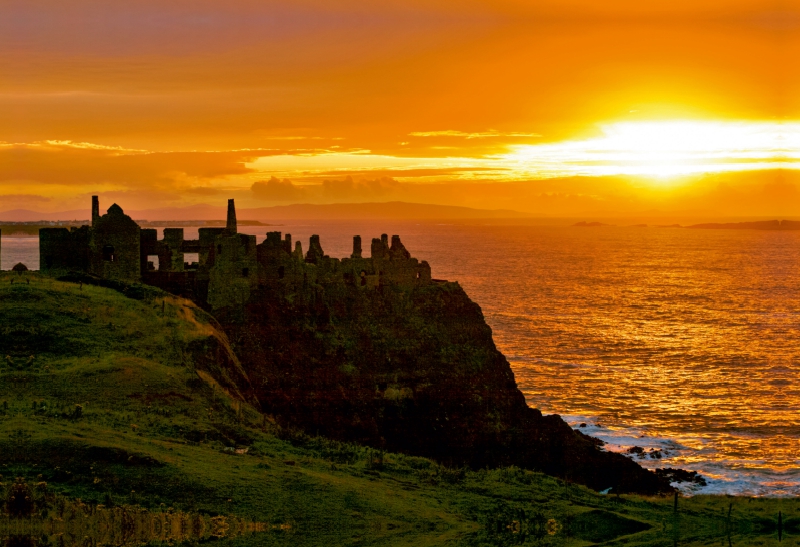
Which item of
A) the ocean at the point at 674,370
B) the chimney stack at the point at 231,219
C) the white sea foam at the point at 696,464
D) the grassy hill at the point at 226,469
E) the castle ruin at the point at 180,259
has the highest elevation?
the chimney stack at the point at 231,219

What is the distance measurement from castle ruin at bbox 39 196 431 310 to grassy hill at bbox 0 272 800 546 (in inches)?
448

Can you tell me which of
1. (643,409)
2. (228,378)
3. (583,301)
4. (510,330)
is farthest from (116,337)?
(583,301)

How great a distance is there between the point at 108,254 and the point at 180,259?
4.07 m

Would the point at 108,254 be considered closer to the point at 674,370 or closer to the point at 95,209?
the point at 95,209

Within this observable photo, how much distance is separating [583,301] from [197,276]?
104679 millimetres

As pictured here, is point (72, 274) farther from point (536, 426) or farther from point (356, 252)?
point (536, 426)

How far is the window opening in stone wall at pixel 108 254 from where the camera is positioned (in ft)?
175

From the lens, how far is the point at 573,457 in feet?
174

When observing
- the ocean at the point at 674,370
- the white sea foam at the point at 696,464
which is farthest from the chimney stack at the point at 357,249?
the white sea foam at the point at 696,464

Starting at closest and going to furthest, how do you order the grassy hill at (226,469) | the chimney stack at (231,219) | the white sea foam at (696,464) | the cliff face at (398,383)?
the grassy hill at (226,469) < the cliff face at (398,383) < the white sea foam at (696,464) < the chimney stack at (231,219)

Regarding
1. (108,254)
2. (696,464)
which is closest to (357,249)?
(108,254)

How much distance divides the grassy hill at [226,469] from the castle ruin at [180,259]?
37.3ft

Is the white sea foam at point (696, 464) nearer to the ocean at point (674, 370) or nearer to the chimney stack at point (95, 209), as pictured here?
the ocean at point (674, 370)

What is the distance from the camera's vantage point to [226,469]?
1093 inches
